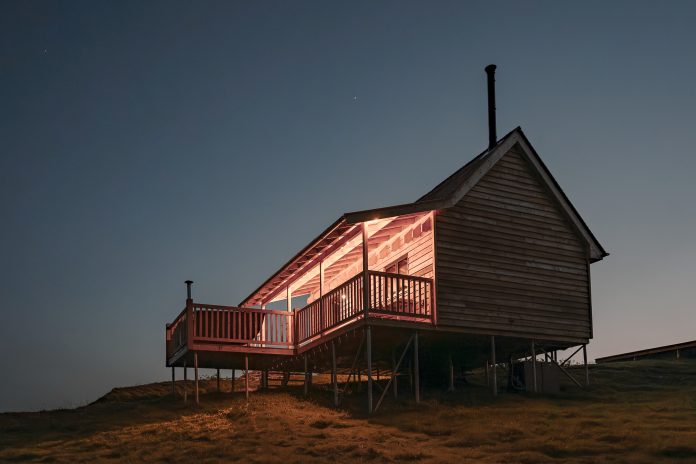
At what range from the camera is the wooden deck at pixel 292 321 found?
995 inches

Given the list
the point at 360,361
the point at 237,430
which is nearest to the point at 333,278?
the point at 360,361

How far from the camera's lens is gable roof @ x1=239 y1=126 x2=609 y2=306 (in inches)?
1006

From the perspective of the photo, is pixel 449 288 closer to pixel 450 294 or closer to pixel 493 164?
pixel 450 294

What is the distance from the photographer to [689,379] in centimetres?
3247

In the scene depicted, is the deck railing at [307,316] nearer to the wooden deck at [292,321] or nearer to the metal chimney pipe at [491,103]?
the wooden deck at [292,321]

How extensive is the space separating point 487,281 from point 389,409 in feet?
17.9

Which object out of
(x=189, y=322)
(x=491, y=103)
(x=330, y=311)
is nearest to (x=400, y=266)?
(x=330, y=311)

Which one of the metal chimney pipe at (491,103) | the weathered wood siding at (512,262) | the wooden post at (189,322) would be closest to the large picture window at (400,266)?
the weathered wood siding at (512,262)

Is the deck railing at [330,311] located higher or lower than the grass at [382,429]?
higher

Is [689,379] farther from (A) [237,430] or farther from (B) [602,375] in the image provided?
(A) [237,430]

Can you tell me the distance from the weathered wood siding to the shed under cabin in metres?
0.04

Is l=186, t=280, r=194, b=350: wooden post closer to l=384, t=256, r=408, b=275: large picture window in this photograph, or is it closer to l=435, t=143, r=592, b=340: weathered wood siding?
l=384, t=256, r=408, b=275: large picture window

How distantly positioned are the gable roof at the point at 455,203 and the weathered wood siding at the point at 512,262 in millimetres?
298

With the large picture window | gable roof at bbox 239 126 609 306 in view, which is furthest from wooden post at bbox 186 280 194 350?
the large picture window
